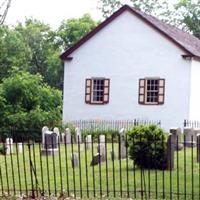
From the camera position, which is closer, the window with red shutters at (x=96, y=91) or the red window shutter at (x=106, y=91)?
the red window shutter at (x=106, y=91)

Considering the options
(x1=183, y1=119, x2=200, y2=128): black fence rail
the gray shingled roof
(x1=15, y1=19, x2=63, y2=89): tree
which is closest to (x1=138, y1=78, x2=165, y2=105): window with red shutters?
(x1=183, y1=119, x2=200, y2=128): black fence rail

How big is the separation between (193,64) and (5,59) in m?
21.3

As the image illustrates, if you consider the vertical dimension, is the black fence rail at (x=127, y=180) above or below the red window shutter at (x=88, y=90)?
below

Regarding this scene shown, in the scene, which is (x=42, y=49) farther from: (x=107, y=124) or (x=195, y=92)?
(x=195, y=92)

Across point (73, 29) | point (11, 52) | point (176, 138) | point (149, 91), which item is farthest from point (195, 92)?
point (73, 29)

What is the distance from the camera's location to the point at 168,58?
3123cm

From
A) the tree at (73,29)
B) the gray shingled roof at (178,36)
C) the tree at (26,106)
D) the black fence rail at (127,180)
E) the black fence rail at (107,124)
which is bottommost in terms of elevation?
the black fence rail at (127,180)

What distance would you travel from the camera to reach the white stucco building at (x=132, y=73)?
102ft

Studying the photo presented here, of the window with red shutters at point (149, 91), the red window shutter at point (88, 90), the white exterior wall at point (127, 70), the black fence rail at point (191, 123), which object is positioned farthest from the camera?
the red window shutter at point (88, 90)

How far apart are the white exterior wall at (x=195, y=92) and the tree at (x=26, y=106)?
7606mm

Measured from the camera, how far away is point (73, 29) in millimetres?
54062

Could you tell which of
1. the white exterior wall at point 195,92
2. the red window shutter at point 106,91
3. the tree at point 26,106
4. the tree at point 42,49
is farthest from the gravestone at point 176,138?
the tree at point 42,49

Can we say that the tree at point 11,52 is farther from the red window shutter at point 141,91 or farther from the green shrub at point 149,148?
the green shrub at point 149,148

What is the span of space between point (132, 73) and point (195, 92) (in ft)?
12.5
